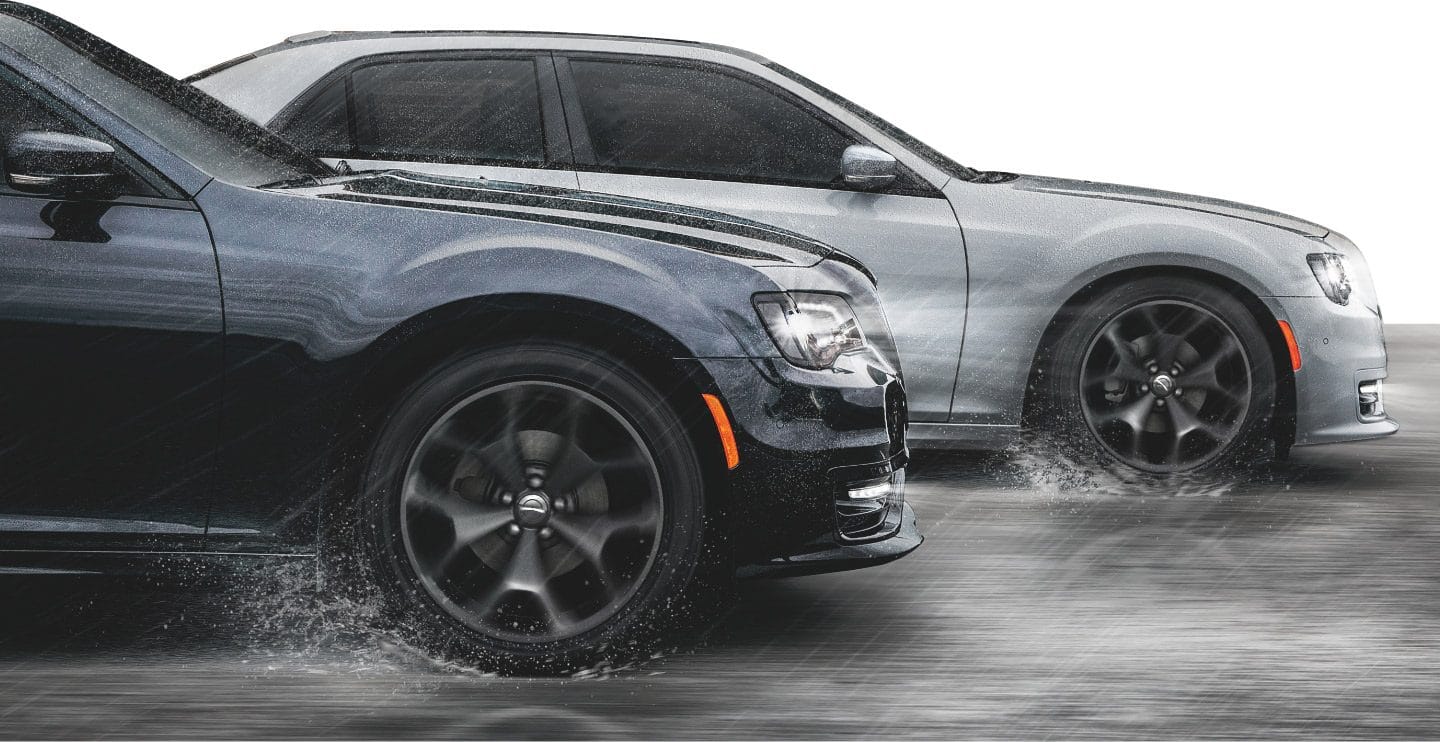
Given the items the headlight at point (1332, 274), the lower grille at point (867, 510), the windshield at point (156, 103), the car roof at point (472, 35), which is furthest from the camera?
the car roof at point (472, 35)

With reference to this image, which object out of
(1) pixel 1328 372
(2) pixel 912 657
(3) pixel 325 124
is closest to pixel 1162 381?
(1) pixel 1328 372

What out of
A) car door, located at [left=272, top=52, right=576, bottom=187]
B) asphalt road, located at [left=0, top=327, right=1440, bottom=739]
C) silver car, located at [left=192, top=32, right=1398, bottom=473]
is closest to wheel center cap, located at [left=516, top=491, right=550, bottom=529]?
asphalt road, located at [left=0, top=327, right=1440, bottom=739]

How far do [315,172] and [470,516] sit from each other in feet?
4.73

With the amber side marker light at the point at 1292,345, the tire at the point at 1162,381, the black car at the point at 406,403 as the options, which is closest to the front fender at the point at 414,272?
the black car at the point at 406,403

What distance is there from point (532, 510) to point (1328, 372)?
13.7 feet

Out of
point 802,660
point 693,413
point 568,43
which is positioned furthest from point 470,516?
point 568,43

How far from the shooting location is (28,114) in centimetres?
471

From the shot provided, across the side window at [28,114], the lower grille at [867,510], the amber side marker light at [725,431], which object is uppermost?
the side window at [28,114]

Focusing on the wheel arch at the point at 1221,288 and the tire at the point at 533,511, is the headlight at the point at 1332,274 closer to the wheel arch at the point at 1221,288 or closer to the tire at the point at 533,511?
the wheel arch at the point at 1221,288

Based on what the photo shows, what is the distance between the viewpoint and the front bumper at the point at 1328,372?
24.5 ft

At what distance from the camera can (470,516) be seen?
4570 millimetres

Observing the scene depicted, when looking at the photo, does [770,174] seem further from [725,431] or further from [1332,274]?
[725,431]

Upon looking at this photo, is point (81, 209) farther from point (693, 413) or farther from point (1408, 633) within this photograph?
point (1408, 633)

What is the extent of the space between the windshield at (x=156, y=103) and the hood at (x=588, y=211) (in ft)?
0.58
